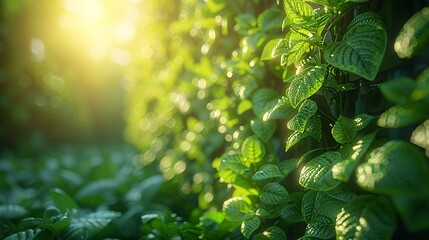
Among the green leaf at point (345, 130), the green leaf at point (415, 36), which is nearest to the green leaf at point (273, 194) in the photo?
the green leaf at point (345, 130)

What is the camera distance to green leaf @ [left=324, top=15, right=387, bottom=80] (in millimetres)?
1158

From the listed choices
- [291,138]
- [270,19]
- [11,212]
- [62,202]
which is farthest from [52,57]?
[291,138]

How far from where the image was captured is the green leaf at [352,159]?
3.69 feet

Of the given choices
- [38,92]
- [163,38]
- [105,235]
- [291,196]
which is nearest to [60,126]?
[38,92]

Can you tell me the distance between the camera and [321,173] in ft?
4.18

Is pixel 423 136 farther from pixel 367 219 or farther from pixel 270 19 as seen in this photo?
pixel 270 19

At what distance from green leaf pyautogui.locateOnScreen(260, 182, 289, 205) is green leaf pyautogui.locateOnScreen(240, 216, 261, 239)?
85mm

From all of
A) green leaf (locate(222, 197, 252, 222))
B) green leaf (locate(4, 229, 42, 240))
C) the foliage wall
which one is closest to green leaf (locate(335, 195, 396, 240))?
the foliage wall

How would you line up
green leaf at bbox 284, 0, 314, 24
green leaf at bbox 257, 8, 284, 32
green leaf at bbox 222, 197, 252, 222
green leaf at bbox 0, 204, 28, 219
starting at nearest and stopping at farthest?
green leaf at bbox 284, 0, 314, 24 → green leaf at bbox 222, 197, 252, 222 → green leaf at bbox 257, 8, 284, 32 → green leaf at bbox 0, 204, 28, 219

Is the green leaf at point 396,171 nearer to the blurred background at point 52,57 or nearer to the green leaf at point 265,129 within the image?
the green leaf at point 265,129

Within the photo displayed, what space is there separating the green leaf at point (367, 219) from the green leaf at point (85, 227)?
4.06 ft

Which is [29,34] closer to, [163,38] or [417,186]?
[163,38]

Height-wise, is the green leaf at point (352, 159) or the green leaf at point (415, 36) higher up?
the green leaf at point (415, 36)

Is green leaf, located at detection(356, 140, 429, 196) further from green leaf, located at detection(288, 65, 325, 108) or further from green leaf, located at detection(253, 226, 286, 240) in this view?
green leaf, located at detection(253, 226, 286, 240)
